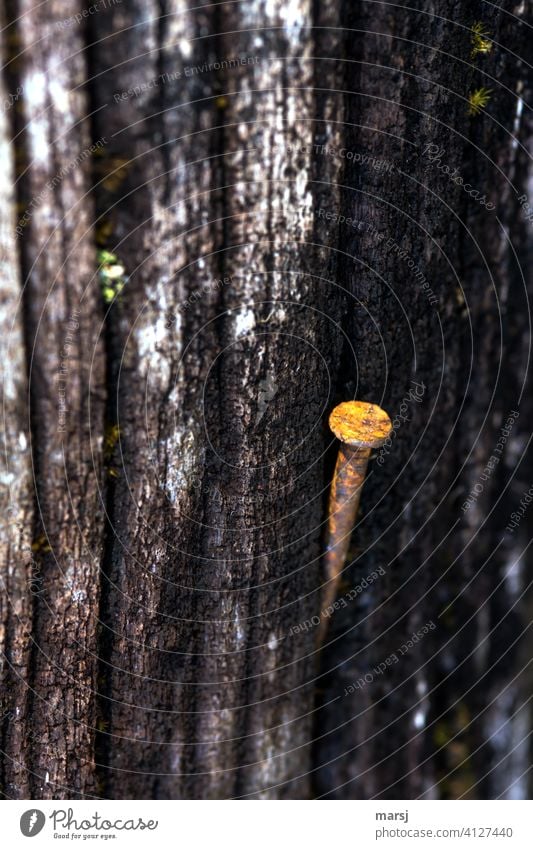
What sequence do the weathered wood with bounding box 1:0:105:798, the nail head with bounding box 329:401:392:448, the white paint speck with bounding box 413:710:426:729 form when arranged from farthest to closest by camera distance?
the white paint speck with bounding box 413:710:426:729
the nail head with bounding box 329:401:392:448
the weathered wood with bounding box 1:0:105:798

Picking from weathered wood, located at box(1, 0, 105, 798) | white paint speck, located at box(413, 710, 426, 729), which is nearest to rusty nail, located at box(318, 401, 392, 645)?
white paint speck, located at box(413, 710, 426, 729)

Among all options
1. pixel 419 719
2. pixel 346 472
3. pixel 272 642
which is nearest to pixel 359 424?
pixel 346 472

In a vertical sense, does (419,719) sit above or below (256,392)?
below

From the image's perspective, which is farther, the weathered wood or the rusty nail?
the rusty nail

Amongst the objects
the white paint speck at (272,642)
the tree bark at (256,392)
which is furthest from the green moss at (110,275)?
the white paint speck at (272,642)

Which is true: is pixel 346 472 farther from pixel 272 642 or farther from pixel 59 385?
pixel 59 385

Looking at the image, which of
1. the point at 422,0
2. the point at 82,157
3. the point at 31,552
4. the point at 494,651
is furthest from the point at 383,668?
the point at 422,0

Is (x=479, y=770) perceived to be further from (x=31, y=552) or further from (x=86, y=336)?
(x=86, y=336)

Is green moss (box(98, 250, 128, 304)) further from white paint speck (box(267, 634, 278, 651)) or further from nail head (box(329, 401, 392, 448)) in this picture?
white paint speck (box(267, 634, 278, 651))
